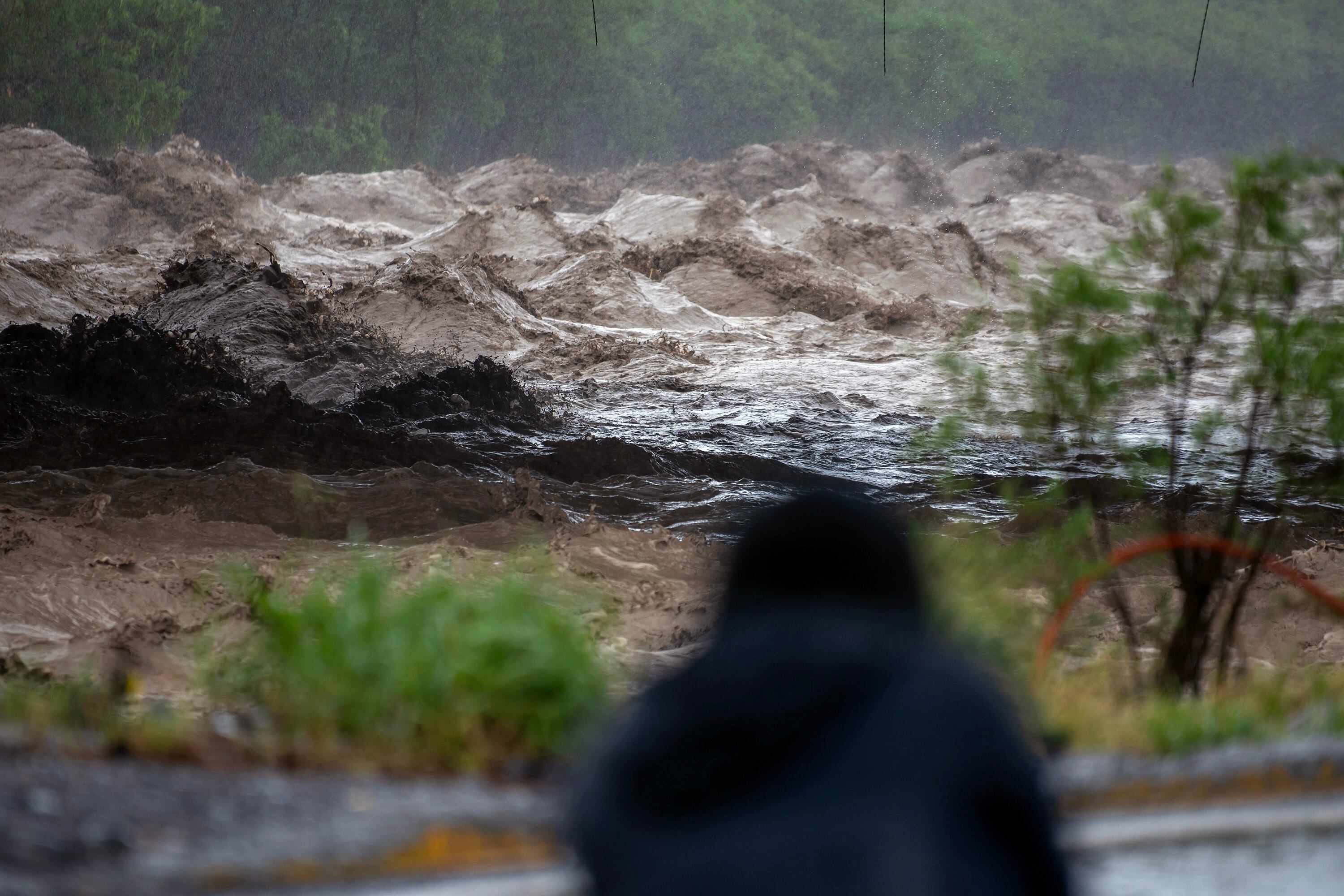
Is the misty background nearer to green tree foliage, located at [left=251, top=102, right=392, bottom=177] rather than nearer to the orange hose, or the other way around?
green tree foliage, located at [left=251, top=102, right=392, bottom=177]

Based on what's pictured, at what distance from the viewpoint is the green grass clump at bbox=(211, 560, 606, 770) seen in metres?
2.36

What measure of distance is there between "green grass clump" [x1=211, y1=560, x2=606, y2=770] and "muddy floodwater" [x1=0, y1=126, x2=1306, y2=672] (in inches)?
83.3

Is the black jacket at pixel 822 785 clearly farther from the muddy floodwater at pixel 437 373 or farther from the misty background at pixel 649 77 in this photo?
the misty background at pixel 649 77

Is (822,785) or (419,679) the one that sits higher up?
(822,785)

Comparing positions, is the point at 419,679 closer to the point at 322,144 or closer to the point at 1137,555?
the point at 1137,555

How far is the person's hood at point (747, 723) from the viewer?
1164 mm

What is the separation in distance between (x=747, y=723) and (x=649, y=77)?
1474 inches

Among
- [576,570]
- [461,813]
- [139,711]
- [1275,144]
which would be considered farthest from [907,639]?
[576,570]

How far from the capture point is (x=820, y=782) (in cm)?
115

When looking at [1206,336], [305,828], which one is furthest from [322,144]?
[305,828]

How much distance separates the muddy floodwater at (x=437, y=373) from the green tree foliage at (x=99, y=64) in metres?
3.57

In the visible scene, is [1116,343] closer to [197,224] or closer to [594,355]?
[594,355]

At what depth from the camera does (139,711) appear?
11.8ft

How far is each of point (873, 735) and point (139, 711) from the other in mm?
3145
